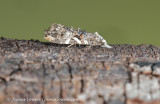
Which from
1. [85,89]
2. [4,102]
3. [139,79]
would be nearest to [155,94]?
[139,79]

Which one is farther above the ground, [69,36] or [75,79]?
[69,36]

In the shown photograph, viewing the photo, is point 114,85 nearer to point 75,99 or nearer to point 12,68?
point 75,99

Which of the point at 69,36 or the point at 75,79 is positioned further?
the point at 69,36

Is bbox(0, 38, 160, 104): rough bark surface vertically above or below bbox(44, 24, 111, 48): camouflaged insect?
below

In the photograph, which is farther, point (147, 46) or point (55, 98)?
point (147, 46)

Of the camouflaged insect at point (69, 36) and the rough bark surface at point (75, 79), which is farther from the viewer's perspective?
the camouflaged insect at point (69, 36)
